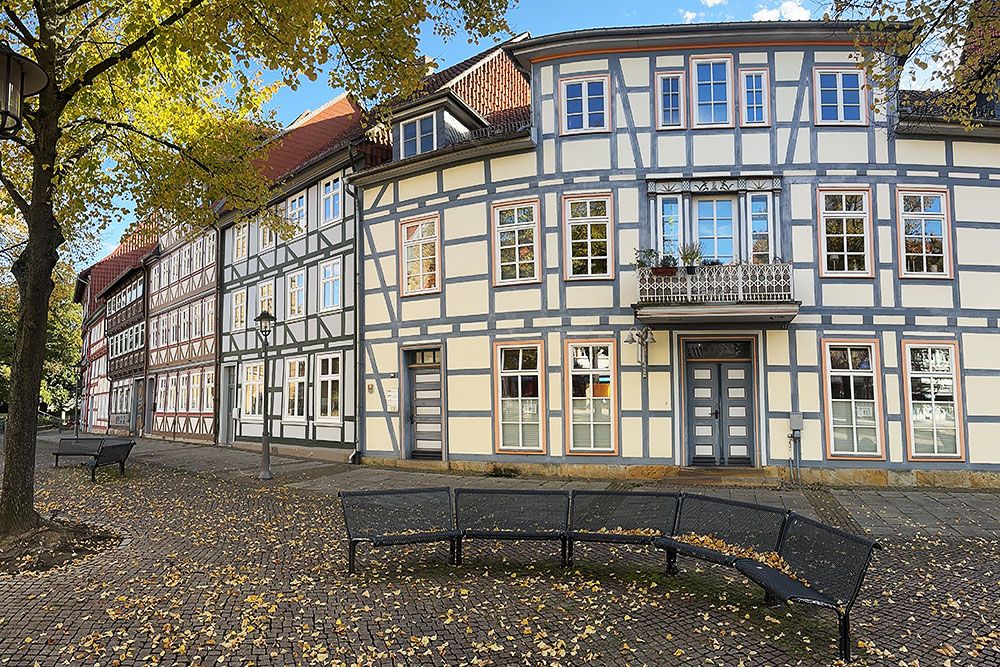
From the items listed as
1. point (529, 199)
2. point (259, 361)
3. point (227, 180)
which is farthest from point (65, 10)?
point (259, 361)

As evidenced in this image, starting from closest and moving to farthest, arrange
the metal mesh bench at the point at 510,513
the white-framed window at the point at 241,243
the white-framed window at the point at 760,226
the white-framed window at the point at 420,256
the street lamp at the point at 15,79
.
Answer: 1. the street lamp at the point at 15,79
2. the metal mesh bench at the point at 510,513
3. the white-framed window at the point at 760,226
4. the white-framed window at the point at 420,256
5. the white-framed window at the point at 241,243

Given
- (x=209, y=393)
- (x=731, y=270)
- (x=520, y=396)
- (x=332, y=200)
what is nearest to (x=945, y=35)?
(x=731, y=270)

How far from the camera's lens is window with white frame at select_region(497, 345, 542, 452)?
46.9 ft

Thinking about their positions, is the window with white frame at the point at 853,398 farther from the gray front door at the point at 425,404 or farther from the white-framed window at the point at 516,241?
the gray front door at the point at 425,404

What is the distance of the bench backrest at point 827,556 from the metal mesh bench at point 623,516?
1.20 metres

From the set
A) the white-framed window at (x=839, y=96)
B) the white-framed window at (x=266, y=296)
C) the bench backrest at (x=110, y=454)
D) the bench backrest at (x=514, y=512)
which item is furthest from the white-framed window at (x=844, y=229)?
the white-framed window at (x=266, y=296)

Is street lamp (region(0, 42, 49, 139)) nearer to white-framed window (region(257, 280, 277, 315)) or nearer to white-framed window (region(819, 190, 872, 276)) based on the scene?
white-framed window (region(819, 190, 872, 276))

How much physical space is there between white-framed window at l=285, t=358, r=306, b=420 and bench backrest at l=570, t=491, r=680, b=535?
46.8 ft

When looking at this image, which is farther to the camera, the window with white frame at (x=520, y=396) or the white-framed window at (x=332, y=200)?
the white-framed window at (x=332, y=200)

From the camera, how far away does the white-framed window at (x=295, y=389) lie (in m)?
20.0

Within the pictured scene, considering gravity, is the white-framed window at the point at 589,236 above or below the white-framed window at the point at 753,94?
below

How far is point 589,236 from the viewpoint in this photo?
1410cm

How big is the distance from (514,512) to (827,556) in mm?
2944

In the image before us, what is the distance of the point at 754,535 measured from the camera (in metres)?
6.12
